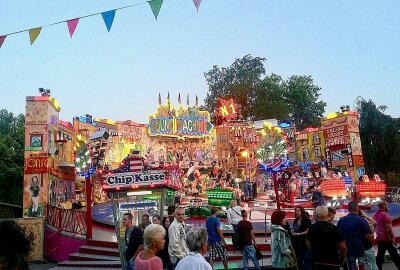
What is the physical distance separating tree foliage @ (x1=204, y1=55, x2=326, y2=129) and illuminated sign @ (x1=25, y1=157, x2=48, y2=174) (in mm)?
31670

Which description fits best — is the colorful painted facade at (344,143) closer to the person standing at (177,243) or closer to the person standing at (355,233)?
the person standing at (355,233)

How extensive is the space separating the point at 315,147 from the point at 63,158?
2260 centimetres

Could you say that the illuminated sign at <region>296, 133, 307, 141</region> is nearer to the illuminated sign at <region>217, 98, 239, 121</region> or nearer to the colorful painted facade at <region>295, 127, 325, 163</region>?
the colorful painted facade at <region>295, 127, 325, 163</region>

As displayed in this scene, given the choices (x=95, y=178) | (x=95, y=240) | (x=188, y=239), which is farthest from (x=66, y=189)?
(x=188, y=239)

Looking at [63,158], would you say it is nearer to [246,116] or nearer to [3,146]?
[3,146]

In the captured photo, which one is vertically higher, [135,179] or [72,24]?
[72,24]

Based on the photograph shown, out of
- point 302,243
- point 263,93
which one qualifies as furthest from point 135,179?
point 263,93

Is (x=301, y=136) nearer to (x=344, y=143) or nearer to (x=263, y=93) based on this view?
(x=344, y=143)

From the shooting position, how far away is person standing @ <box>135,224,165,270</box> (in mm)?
3666

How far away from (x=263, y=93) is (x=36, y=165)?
116 feet

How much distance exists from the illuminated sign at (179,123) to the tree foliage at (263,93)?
14856 millimetres

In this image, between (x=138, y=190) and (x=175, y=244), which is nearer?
(x=175, y=244)

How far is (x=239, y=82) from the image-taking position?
52.6 meters

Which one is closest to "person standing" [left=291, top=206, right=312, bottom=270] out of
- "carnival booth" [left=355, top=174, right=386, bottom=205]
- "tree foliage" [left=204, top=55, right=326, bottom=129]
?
"carnival booth" [left=355, top=174, right=386, bottom=205]
